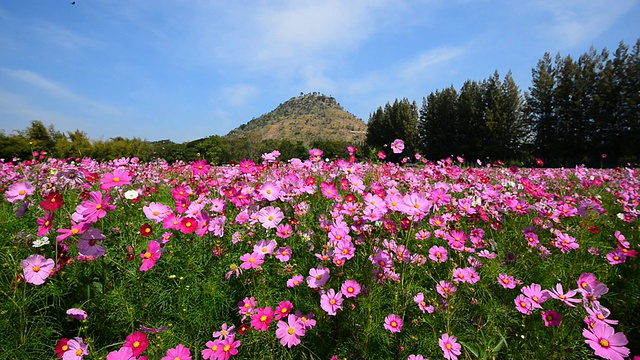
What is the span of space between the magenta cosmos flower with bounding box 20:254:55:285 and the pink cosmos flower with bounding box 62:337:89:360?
39 centimetres

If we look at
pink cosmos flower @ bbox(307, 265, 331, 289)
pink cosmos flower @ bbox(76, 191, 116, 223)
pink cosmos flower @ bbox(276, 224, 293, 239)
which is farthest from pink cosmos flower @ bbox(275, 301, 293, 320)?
pink cosmos flower @ bbox(76, 191, 116, 223)

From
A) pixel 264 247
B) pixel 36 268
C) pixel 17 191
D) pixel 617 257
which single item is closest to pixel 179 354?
pixel 264 247

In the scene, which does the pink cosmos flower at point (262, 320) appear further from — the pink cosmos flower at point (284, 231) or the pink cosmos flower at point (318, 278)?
the pink cosmos flower at point (284, 231)

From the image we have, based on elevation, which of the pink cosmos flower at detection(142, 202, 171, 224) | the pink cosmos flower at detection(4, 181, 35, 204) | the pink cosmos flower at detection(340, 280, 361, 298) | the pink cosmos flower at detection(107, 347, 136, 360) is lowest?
the pink cosmos flower at detection(107, 347, 136, 360)

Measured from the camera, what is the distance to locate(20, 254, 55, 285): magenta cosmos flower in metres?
1.38

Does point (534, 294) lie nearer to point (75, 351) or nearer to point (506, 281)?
point (506, 281)

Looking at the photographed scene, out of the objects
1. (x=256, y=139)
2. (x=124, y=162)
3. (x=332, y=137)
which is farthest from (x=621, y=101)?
(x=332, y=137)

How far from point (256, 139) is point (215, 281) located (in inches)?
1208

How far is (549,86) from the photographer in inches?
1079

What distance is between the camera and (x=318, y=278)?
4.95 feet

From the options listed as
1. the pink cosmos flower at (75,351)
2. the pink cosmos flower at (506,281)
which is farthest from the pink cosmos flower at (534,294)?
the pink cosmos flower at (75,351)

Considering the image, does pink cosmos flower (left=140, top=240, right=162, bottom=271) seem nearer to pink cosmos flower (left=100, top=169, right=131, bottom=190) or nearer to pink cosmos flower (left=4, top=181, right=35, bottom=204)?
pink cosmos flower (left=100, top=169, right=131, bottom=190)

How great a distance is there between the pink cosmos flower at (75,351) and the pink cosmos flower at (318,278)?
0.97 m

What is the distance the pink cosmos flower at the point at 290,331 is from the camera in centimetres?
128
